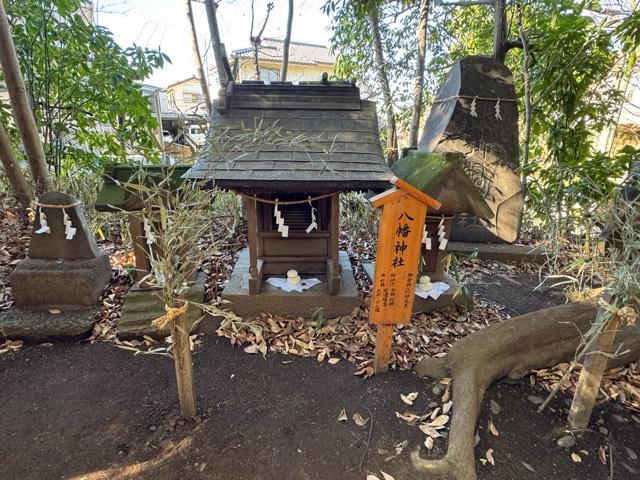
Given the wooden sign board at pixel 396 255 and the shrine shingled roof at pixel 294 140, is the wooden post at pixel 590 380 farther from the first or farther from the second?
the shrine shingled roof at pixel 294 140

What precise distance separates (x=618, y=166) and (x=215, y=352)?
415cm

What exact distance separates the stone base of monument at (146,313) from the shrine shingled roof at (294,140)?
4.88 feet

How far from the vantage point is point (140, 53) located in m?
4.84

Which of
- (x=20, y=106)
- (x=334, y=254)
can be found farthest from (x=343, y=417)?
(x=20, y=106)

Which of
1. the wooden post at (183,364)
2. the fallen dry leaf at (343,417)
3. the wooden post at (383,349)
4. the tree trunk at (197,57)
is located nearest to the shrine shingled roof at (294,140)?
the wooden post at (183,364)

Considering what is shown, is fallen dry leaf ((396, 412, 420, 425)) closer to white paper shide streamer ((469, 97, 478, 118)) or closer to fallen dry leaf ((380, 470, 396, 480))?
fallen dry leaf ((380, 470, 396, 480))

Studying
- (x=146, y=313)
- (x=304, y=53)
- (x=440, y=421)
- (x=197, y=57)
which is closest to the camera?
(x=440, y=421)

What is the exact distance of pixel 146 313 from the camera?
11.6 feet

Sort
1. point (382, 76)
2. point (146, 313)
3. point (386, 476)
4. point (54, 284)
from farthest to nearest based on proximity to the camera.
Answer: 1. point (382, 76)
2. point (146, 313)
3. point (54, 284)
4. point (386, 476)

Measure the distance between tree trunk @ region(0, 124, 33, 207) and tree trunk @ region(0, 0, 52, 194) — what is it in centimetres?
40

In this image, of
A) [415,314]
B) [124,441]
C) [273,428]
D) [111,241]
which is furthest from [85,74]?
[415,314]

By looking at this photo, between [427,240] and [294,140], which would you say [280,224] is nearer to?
[294,140]

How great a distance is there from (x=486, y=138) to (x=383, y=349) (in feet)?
15.7

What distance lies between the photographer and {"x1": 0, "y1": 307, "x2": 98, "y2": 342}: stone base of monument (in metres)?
3.22
